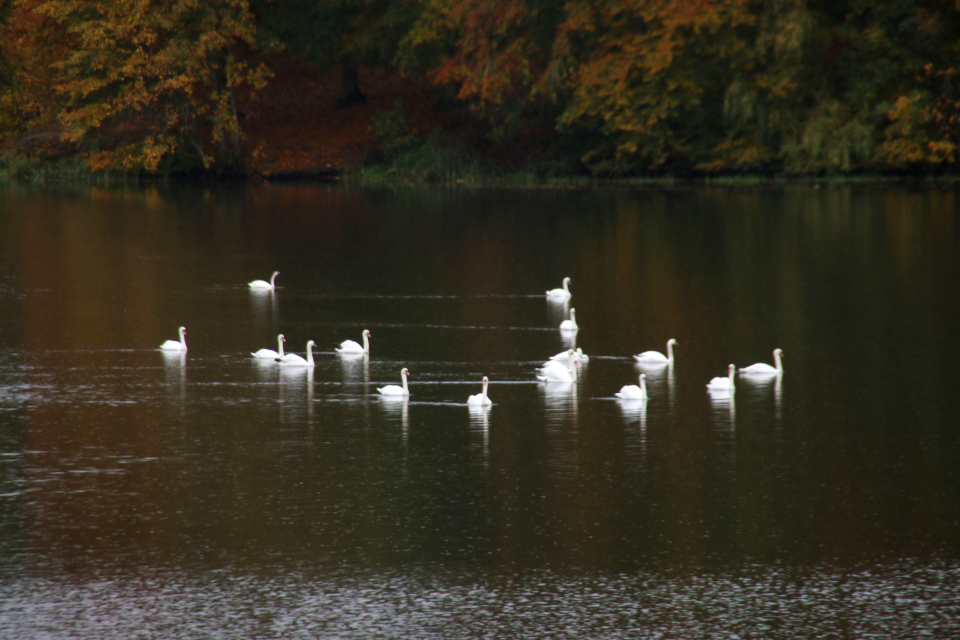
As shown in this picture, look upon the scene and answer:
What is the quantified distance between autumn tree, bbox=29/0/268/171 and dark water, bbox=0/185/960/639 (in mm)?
24805

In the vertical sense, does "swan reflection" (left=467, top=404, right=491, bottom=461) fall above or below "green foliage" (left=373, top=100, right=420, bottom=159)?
below

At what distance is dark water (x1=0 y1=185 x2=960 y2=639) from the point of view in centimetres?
845

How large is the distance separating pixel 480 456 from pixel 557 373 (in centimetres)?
332

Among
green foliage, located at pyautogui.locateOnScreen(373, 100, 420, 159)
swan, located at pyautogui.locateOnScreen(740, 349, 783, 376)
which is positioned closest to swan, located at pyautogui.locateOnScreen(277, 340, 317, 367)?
swan, located at pyautogui.locateOnScreen(740, 349, 783, 376)

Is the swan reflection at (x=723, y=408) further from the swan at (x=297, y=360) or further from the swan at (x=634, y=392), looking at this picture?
the swan at (x=297, y=360)

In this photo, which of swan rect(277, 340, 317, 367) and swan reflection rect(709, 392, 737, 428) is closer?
swan reflection rect(709, 392, 737, 428)

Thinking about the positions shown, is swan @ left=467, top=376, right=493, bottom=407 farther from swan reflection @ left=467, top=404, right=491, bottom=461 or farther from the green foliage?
the green foliage

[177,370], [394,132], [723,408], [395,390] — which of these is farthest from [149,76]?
[723,408]

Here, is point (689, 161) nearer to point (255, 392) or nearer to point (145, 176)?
point (145, 176)

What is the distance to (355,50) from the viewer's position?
5394 cm

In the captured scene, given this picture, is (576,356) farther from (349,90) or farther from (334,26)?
(349,90)

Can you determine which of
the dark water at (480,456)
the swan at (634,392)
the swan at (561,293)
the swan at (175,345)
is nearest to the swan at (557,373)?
the dark water at (480,456)

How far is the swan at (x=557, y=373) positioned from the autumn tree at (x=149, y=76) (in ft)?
118

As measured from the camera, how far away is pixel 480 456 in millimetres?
11750
